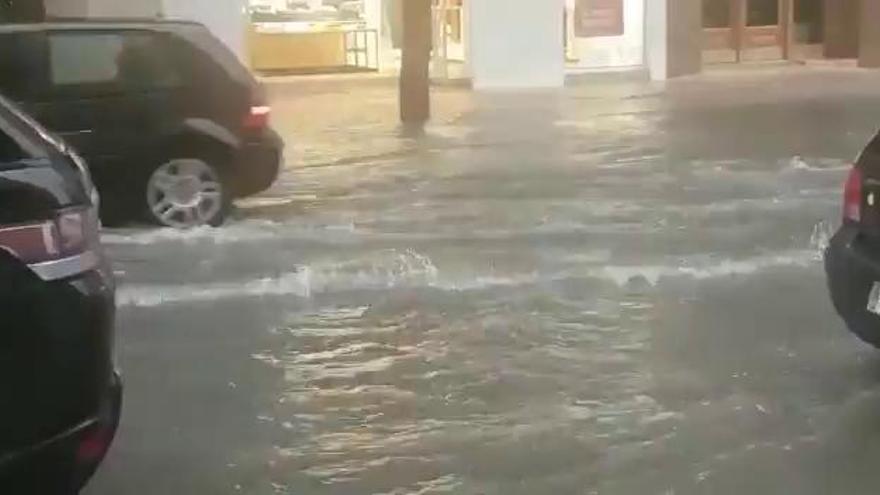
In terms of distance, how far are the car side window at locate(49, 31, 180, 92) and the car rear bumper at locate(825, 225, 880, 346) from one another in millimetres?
6254

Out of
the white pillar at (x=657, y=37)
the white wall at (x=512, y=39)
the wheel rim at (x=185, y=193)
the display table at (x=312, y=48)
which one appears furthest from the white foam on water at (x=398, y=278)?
the display table at (x=312, y=48)

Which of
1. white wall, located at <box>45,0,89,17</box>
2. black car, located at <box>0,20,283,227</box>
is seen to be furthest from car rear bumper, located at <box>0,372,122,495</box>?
white wall, located at <box>45,0,89,17</box>

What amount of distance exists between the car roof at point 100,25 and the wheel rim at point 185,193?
1.05m

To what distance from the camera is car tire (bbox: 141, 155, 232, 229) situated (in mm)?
11766

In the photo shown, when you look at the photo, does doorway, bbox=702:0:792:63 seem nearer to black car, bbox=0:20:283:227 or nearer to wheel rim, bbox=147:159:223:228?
black car, bbox=0:20:283:227

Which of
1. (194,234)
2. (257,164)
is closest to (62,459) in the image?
(194,234)

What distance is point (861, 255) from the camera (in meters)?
6.67

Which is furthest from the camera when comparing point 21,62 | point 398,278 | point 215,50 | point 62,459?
point 215,50

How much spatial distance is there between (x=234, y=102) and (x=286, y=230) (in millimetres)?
1082

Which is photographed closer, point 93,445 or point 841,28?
point 93,445

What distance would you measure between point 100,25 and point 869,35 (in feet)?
71.2

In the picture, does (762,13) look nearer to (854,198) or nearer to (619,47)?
(619,47)

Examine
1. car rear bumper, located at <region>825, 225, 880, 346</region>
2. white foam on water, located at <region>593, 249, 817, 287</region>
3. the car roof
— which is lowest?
white foam on water, located at <region>593, 249, 817, 287</region>

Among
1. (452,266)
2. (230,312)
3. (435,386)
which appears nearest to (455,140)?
(452,266)
